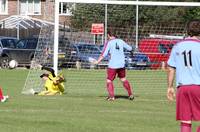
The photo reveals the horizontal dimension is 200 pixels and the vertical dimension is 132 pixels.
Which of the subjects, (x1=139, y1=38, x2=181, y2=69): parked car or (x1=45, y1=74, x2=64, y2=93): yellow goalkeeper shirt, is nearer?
(x1=45, y1=74, x2=64, y2=93): yellow goalkeeper shirt

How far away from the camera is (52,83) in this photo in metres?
20.3

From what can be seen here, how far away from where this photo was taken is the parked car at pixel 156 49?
31.9 m

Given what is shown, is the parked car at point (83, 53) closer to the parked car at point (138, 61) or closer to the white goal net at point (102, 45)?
the white goal net at point (102, 45)

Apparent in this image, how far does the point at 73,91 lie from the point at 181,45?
510 inches

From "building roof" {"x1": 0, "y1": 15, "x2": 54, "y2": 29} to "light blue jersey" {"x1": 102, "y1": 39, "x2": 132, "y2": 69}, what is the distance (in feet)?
138

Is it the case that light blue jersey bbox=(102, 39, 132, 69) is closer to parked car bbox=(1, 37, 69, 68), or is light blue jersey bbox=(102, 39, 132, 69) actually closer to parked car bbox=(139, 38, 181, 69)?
parked car bbox=(139, 38, 181, 69)

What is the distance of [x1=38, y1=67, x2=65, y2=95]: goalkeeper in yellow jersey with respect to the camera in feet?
66.3

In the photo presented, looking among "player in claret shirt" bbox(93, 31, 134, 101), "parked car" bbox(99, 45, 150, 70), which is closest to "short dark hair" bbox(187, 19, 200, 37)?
"player in claret shirt" bbox(93, 31, 134, 101)

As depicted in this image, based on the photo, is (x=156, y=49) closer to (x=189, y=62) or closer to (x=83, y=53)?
(x=83, y=53)

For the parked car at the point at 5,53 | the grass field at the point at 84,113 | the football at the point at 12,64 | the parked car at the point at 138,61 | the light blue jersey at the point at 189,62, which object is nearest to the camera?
the light blue jersey at the point at 189,62

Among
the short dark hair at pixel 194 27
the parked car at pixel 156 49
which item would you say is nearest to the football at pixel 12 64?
the parked car at pixel 156 49

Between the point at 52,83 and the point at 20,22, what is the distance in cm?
4259

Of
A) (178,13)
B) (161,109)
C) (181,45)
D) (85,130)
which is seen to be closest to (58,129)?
(85,130)

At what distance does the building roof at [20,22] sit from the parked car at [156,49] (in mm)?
28710
